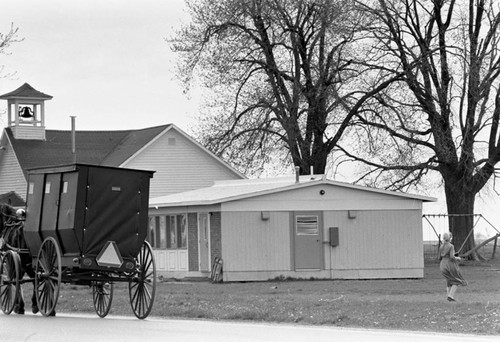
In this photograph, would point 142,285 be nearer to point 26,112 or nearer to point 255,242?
point 255,242

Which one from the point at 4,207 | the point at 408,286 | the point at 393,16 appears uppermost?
the point at 393,16

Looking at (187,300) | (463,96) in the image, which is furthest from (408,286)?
(463,96)

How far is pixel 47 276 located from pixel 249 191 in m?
17.9

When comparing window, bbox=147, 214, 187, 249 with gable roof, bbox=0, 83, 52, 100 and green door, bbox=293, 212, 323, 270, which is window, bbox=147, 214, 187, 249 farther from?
gable roof, bbox=0, 83, 52, 100

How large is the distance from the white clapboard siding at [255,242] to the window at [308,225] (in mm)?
458

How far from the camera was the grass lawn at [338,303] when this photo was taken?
61.7ft

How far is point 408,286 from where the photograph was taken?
3272 centimetres

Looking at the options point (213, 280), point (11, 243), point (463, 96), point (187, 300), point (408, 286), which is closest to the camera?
point (11, 243)

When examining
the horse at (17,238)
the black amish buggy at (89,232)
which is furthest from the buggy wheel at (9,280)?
the black amish buggy at (89,232)

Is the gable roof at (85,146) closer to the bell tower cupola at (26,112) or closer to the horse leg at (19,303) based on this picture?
the bell tower cupola at (26,112)

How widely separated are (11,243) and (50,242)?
7.57ft

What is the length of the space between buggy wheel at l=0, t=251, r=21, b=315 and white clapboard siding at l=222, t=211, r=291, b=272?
588 inches

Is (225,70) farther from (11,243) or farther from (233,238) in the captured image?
(11,243)

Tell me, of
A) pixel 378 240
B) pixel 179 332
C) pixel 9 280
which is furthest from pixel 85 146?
pixel 179 332
